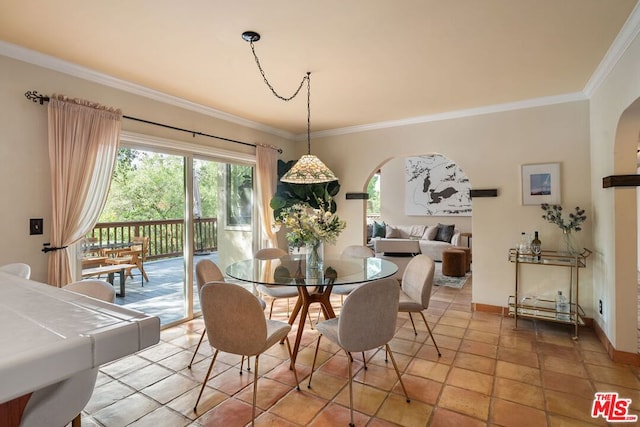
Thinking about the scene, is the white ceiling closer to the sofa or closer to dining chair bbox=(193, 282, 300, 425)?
dining chair bbox=(193, 282, 300, 425)

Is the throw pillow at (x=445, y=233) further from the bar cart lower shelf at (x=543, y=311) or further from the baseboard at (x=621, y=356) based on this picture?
the baseboard at (x=621, y=356)

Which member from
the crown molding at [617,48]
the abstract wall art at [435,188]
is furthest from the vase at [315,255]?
the abstract wall art at [435,188]

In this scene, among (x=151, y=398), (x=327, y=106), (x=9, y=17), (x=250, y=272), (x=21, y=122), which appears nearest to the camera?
(x=9, y=17)

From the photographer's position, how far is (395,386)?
234 centimetres

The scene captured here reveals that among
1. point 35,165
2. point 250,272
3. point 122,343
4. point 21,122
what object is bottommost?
point 250,272

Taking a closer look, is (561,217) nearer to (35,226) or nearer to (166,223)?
(166,223)

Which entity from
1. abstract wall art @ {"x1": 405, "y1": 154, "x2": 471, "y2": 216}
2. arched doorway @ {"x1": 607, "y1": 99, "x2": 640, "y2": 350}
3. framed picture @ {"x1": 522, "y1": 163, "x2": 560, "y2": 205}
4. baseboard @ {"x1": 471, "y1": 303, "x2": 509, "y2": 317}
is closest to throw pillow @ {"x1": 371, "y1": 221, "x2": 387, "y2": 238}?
abstract wall art @ {"x1": 405, "y1": 154, "x2": 471, "y2": 216}

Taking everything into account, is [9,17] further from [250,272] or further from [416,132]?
[416,132]

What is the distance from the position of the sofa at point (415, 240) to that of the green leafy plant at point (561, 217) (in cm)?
301

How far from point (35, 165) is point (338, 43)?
255cm

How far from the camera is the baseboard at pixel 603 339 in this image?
2.61 metres

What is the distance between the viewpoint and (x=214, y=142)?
397cm

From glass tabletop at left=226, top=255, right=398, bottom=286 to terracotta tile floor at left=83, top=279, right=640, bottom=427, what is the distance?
762 millimetres

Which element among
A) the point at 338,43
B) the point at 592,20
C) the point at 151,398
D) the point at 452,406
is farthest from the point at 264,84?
the point at 452,406
